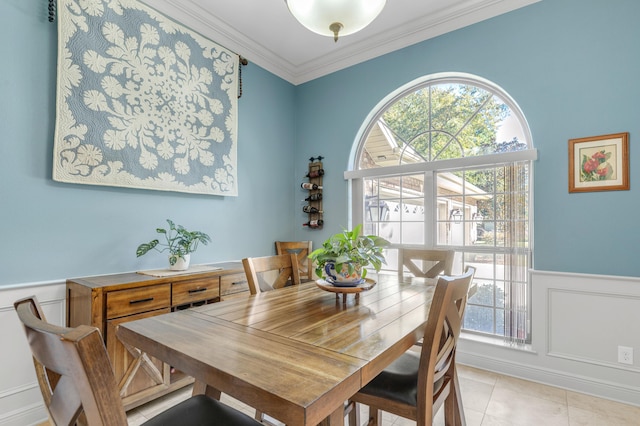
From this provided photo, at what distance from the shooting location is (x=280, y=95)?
387 cm

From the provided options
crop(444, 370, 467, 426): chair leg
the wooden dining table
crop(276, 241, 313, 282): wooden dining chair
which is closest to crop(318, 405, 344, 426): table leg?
the wooden dining table

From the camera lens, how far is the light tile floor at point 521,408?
6.51 ft

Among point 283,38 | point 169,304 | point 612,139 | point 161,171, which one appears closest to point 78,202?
point 161,171

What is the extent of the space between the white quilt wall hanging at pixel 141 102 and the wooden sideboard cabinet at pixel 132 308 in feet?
2.54

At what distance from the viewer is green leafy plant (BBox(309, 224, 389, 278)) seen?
155 cm

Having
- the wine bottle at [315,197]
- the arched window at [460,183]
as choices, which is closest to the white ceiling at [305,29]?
the arched window at [460,183]

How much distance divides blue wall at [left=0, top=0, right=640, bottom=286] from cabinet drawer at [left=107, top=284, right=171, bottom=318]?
1.56ft

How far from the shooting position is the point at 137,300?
6.74 feet

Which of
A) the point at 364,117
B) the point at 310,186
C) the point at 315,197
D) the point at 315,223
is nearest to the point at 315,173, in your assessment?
the point at 310,186

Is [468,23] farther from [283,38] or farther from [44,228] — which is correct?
[44,228]

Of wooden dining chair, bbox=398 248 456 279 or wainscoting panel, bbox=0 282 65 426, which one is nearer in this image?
wainscoting panel, bbox=0 282 65 426

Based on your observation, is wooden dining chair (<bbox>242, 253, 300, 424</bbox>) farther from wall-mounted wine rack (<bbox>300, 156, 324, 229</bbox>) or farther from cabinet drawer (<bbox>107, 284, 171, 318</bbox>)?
wall-mounted wine rack (<bbox>300, 156, 324, 229</bbox>)

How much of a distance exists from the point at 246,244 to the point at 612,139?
3230 millimetres

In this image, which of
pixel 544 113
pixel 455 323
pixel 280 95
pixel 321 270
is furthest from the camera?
pixel 280 95
